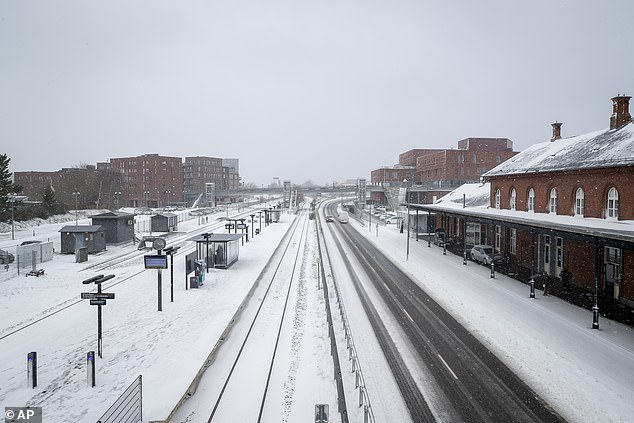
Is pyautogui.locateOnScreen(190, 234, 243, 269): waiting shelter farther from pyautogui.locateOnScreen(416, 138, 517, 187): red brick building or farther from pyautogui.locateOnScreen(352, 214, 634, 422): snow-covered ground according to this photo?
pyautogui.locateOnScreen(416, 138, 517, 187): red brick building

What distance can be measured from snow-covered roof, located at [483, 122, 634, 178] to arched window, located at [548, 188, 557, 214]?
5.65 ft

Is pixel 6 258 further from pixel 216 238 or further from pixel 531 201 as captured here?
pixel 531 201

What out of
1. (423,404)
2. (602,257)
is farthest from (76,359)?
(602,257)

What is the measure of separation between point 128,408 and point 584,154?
2942cm

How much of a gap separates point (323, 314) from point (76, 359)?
9.98 m

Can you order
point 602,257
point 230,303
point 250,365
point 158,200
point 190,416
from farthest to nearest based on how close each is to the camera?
point 158,200 → point 602,257 → point 230,303 → point 250,365 → point 190,416

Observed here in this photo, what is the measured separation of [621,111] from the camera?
90.7ft

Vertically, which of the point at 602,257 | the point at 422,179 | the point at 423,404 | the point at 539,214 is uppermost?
the point at 422,179

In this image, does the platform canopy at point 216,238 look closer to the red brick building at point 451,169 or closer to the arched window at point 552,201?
the arched window at point 552,201

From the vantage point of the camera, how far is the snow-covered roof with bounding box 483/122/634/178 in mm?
22344

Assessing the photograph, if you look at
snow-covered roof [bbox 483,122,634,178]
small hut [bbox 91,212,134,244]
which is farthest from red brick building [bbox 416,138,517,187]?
small hut [bbox 91,212,134,244]

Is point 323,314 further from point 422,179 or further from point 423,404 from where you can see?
point 422,179

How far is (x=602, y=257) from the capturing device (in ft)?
71.6

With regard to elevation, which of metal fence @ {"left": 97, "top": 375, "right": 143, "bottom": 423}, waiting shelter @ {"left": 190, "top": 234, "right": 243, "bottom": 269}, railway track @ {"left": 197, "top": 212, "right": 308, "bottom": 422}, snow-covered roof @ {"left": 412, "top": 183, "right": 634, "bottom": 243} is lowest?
railway track @ {"left": 197, "top": 212, "right": 308, "bottom": 422}
